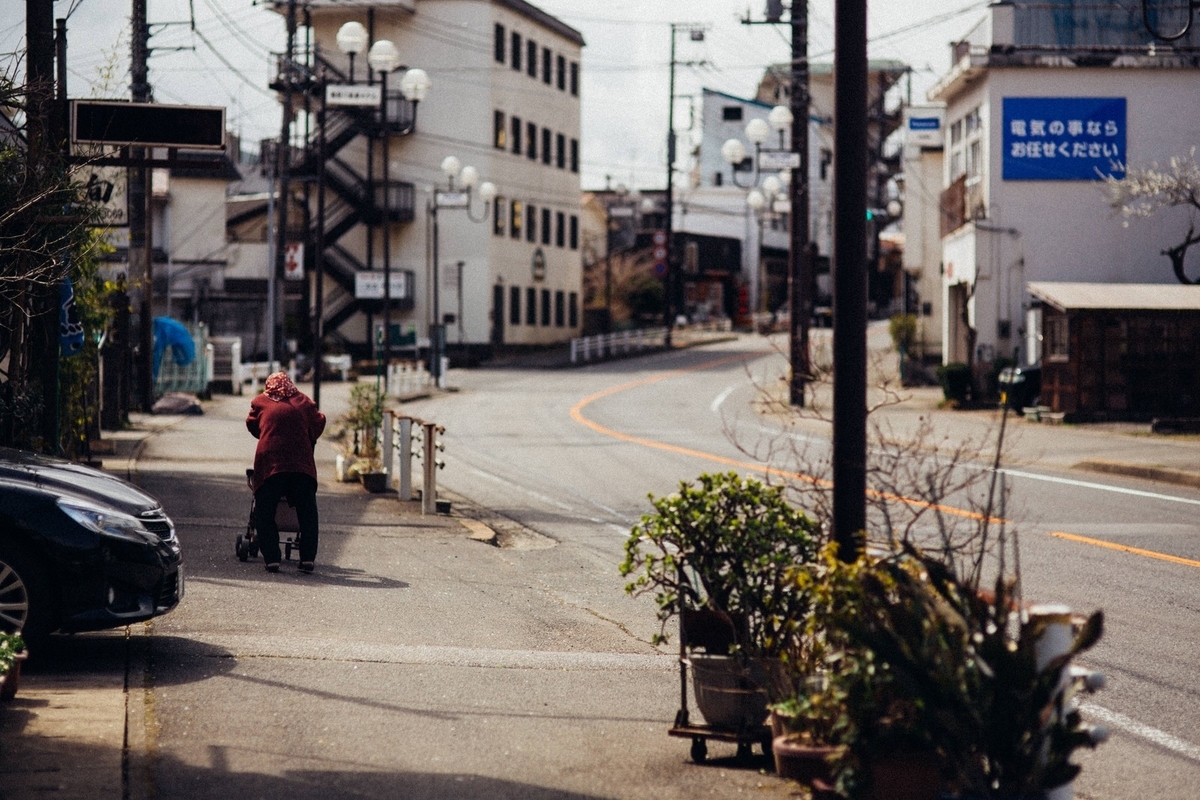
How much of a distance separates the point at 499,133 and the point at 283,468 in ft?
181

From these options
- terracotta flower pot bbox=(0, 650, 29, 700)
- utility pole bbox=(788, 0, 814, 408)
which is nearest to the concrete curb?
utility pole bbox=(788, 0, 814, 408)

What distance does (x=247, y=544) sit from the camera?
1217 centimetres

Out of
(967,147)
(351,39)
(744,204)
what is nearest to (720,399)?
(967,147)

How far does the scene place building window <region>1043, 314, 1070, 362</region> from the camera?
30.4m

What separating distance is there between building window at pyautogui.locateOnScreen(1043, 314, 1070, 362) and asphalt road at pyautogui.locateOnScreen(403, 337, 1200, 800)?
2.35 metres

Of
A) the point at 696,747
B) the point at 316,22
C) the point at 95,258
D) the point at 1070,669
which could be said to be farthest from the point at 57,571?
the point at 316,22

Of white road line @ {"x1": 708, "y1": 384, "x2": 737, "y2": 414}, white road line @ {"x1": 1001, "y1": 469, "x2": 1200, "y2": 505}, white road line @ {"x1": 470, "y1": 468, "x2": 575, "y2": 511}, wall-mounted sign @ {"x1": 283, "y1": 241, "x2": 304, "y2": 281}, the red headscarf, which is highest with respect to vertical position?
wall-mounted sign @ {"x1": 283, "y1": 241, "x2": 304, "y2": 281}

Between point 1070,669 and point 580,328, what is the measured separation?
2828 inches

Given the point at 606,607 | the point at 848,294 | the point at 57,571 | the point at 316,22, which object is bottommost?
the point at 606,607

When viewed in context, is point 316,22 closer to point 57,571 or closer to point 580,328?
point 580,328

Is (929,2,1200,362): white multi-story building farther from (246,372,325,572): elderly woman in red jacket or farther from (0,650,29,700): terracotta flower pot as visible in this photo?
(0,650,29,700): terracotta flower pot

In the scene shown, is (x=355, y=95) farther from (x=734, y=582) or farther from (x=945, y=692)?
(x=945, y=692)

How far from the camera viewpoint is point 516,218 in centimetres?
6738

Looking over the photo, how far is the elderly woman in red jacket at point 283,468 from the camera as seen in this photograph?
11.7 metres
